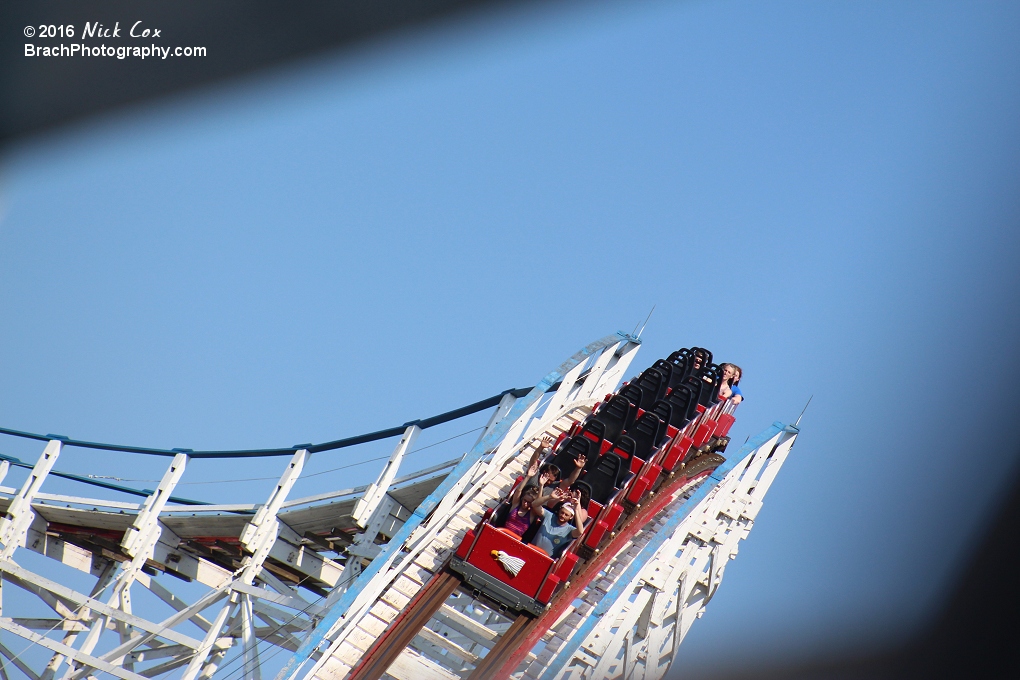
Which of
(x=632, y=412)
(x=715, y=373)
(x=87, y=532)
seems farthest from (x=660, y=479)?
(x=87, y=532)

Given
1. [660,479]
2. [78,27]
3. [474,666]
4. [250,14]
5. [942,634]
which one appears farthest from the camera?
[660,479]

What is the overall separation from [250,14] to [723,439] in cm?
1278

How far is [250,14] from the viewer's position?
1198 millimetres

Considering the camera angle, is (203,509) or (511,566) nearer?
(511,566)

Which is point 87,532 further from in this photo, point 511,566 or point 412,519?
point 511,566
